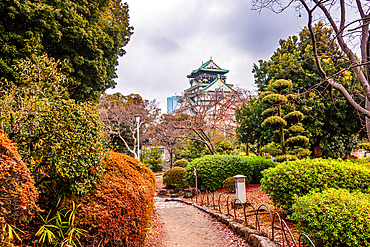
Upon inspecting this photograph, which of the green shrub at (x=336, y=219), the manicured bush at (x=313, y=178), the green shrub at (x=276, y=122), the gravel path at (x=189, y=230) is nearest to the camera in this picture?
the green shrub at (x=336, y=219)

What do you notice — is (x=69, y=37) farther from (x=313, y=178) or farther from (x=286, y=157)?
(x=313, y=178)

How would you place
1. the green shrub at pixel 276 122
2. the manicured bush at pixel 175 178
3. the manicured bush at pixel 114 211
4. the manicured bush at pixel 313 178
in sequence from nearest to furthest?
the manicured bush at pixel 114 211 < the manicured bush at pixel 313 178 < the green shrub at pixel 276 122 < the manicured bush at pixel 175 178

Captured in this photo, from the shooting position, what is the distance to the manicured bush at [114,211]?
2695 mm

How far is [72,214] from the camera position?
2.59m

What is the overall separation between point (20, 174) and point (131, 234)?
1677 millimetres

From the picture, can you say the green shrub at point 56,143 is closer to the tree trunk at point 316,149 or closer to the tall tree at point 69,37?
the tall tree at point 69,37

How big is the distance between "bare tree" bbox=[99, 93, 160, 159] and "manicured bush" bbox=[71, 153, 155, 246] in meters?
14.1

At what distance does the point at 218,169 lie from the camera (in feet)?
31.6

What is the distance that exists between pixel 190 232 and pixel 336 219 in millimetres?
3229

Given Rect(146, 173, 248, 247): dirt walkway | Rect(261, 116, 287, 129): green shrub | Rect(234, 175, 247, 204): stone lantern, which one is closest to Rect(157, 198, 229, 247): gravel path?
Rect(146, 173, 248, 247): dirt walkway

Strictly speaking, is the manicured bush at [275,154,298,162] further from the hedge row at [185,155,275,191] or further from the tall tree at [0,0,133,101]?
the tall tree at [0,0,133,101]

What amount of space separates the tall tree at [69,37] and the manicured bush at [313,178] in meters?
6.45

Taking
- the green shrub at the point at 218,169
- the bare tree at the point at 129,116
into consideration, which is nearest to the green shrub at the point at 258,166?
the green shrub at the point at 218,169

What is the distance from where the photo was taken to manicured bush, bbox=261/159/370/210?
439cm
